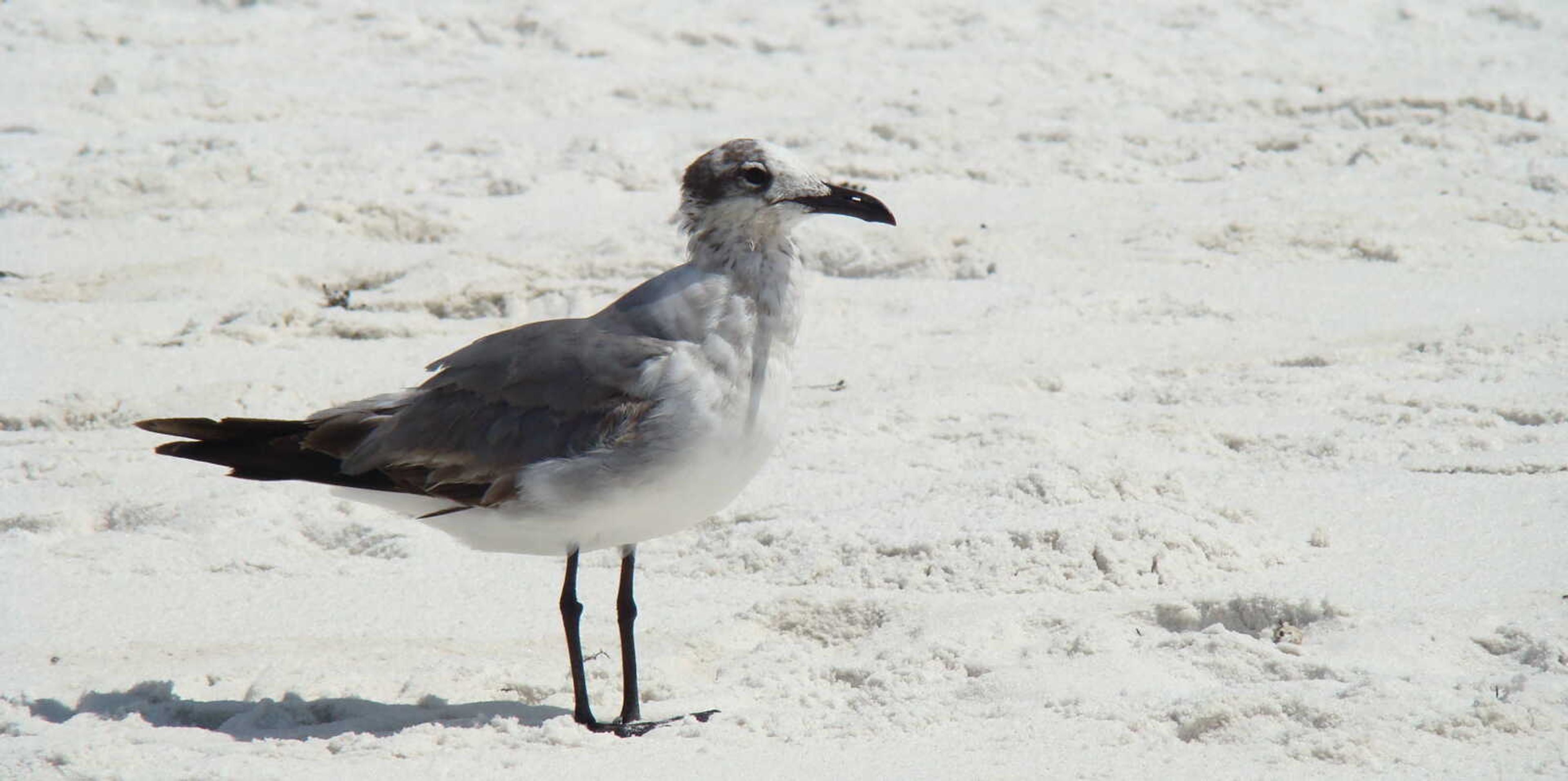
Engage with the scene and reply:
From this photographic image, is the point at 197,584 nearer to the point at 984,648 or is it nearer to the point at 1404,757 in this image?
the point at 984,648

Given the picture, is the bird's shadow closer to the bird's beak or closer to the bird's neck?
the bird's neck

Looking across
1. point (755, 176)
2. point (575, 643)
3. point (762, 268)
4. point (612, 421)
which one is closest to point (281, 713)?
point (575, 643)

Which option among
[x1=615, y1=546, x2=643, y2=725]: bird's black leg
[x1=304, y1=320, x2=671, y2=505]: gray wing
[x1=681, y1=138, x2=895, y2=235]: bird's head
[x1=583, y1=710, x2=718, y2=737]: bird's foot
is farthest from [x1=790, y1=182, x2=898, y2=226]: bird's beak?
[x1=583, y1=710, x2=718, y2=737]: bird's foot

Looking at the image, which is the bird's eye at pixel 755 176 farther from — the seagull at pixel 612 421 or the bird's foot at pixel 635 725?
the bird's foot at pixel 635 725

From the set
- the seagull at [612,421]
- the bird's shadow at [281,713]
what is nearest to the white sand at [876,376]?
the bird's shadow at [281,713]

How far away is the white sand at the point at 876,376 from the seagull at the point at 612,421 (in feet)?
1.14

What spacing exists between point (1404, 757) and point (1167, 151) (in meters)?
4.23

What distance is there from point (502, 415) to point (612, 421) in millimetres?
247

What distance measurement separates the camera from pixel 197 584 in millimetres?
3496

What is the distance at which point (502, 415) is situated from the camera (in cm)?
306

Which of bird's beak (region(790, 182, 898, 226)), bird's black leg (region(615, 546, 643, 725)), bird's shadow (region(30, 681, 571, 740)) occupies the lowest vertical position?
bird's shadow (region(30, 681, 571, 740))

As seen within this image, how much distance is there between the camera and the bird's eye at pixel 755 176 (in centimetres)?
313

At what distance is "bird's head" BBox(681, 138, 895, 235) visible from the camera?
3.13 meters

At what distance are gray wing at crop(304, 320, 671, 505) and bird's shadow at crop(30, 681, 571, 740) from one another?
15.2 inches
